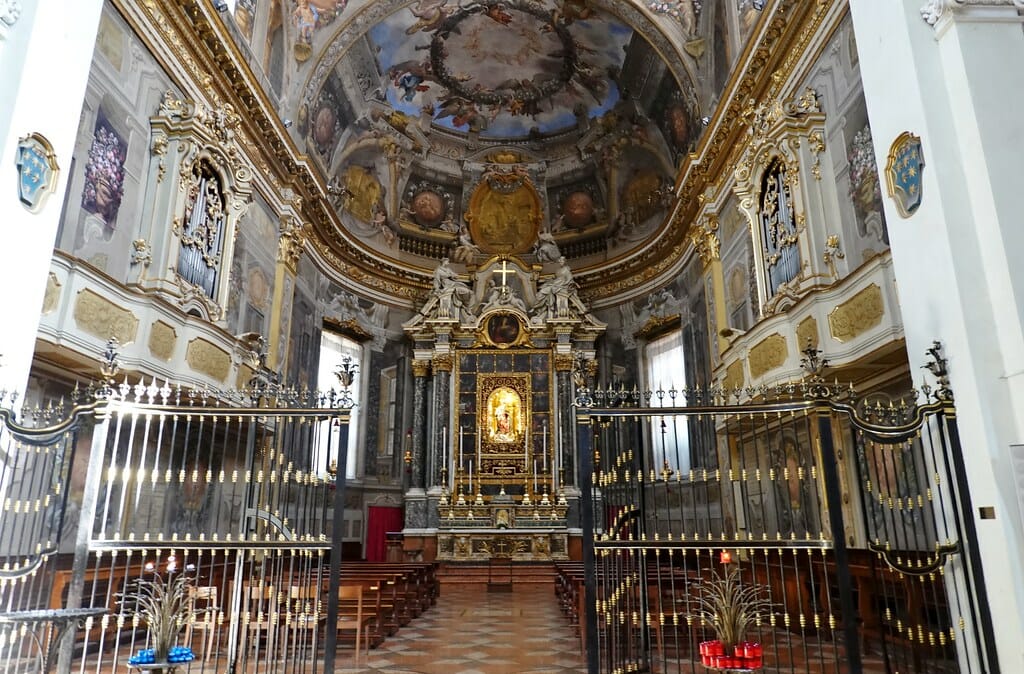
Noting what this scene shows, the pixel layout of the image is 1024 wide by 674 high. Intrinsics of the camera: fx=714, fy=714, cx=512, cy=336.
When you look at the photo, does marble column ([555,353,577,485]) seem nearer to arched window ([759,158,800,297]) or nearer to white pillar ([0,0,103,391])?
arched window ([759,158,800,297])

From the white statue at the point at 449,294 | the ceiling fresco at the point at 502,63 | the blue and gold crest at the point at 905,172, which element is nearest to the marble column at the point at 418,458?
the white statue at the point at 449,294

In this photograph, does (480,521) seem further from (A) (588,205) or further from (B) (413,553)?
(A) (588,205)

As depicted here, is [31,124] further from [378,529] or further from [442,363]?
[378,529]

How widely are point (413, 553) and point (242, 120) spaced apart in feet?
35.5

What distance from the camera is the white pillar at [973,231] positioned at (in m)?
5.30

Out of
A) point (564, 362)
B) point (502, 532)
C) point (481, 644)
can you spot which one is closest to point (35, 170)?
point (481, 644)

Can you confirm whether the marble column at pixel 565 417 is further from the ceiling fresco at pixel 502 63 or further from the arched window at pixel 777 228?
the arched window at pixel 777 228

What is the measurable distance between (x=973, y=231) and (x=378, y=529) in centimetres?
1650

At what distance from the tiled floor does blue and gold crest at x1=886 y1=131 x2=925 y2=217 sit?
5.21 m

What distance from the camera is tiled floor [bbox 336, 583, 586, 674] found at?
6945 mm

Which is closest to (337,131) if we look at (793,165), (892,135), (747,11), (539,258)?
(539,258)

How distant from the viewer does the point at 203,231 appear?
11664 millimetres

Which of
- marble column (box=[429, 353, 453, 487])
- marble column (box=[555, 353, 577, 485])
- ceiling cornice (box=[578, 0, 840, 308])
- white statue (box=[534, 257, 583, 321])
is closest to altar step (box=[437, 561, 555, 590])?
marble column (box=[429, 353, 453, 487])

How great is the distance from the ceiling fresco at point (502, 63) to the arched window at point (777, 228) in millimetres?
8886
